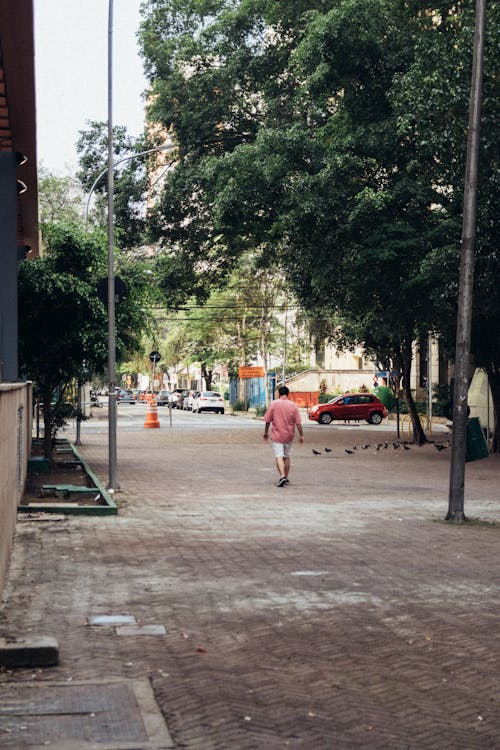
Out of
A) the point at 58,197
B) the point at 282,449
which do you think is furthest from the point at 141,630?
the point at 58,197

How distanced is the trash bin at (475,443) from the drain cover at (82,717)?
16.9 metres

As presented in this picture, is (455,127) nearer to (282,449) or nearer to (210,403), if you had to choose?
(282,449)

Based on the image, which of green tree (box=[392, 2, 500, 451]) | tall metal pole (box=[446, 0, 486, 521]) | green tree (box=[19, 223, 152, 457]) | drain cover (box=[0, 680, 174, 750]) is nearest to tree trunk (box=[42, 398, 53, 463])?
green tree (box=[19, 223, 152, 457])

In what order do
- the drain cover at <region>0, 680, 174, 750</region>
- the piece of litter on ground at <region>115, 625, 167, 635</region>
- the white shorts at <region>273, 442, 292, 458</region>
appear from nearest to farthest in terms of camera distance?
the drain cover at <region>0, 680, 174, 750</region>, the piece of litter on ground at <region>115, 625, 167, 635</region>, the white shorts at <region>273, 442, 292, 458</region>

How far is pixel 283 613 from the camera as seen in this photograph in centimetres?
798

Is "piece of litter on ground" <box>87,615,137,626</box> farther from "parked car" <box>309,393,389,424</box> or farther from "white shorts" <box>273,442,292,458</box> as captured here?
"parked car" <box>309,393,389,424</box>

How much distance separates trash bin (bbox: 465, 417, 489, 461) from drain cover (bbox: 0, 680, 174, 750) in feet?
55.4

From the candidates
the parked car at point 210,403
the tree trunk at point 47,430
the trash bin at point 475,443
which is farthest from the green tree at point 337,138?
the parked car at point 210,403

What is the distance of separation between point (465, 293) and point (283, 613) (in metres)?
7.30

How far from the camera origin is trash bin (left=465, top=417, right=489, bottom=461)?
22047 millimetres

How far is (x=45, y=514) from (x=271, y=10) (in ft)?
67.5

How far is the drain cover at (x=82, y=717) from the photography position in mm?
4969

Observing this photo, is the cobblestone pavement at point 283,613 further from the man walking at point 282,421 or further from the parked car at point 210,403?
the parked car at point 210,403

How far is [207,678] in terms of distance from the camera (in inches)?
242
